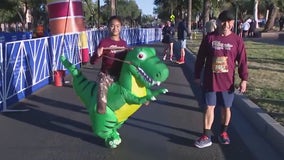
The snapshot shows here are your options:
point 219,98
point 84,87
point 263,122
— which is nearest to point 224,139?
point 219,98

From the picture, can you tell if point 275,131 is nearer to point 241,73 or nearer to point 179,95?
point 241,73

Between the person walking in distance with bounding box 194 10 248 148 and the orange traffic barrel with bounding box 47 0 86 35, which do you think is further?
the orange traffic barrel with bounding box 47 0 86 35

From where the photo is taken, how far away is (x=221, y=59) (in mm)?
5809

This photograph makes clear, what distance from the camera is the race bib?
581 cm

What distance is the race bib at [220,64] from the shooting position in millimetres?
5809

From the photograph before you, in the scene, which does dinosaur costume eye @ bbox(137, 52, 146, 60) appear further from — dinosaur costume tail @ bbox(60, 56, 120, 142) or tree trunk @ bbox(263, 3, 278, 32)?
tree trunk @ bbox(263, 3, 278, 32)

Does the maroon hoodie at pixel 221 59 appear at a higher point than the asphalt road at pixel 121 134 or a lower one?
higher

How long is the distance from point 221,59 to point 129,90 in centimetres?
123

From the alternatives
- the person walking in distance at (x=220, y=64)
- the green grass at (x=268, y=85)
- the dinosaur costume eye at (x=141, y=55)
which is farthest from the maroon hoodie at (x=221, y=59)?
Answer: the green grass at (x=268, y=85)

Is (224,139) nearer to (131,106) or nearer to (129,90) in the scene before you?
(131,106)

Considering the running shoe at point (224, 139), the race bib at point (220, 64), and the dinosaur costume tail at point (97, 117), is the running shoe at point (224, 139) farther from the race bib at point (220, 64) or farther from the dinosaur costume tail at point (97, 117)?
the dinosaur costume tail at point (97, 117)

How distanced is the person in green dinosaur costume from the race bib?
26.3 inches

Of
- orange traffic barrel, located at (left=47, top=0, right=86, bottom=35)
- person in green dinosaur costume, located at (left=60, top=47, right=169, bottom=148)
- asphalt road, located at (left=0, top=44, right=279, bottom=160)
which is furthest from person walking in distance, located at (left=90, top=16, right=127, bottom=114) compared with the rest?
orange traffic barrel, located at (left=47, top=0, right=86, bottom=35)

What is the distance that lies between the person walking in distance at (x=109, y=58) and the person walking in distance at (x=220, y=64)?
1059mm
